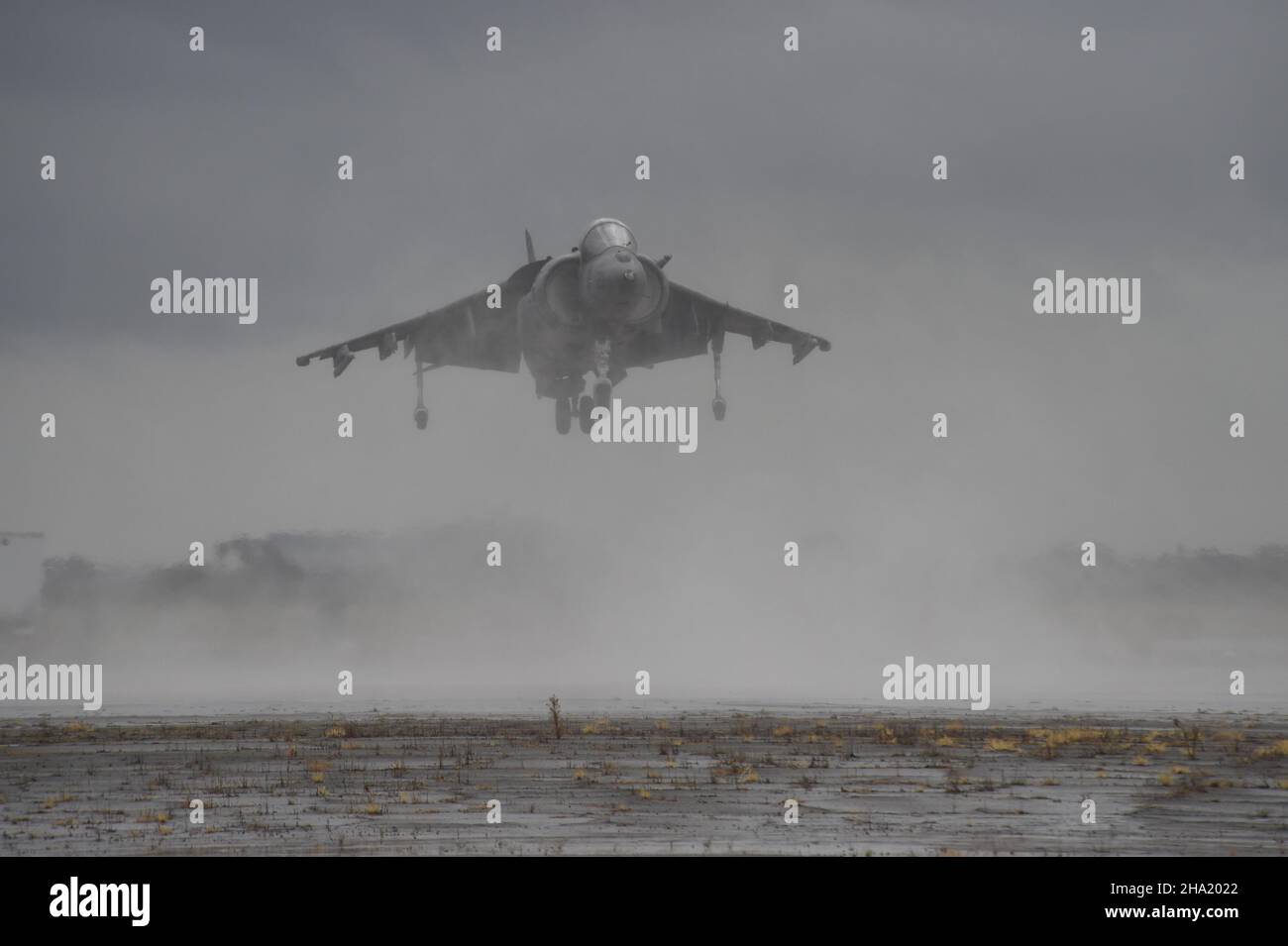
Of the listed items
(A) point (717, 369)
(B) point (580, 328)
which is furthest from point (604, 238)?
(A) point (717, 369)

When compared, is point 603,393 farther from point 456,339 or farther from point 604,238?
point 456,339

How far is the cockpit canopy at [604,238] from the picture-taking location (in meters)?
34.3

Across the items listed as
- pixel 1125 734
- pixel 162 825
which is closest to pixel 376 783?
pixel 162 825

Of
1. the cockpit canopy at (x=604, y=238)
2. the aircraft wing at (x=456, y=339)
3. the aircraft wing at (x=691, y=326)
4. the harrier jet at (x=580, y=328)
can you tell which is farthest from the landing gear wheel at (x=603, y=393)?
the aircraft wing at (x=456, y=339)

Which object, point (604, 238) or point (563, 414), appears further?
point (563, 414)

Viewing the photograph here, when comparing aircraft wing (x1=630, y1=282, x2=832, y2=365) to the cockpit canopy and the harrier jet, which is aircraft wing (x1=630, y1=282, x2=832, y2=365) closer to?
the harrier jet

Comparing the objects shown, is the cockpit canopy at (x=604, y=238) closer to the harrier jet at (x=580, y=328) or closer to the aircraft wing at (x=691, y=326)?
the harrier jet at (x=580, y=328)

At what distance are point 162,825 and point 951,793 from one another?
16.5 m

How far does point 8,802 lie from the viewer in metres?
28.4

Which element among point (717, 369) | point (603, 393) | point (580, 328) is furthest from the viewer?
point (717, 369)

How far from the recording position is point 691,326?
138 feet

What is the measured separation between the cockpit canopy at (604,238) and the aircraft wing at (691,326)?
577 cm

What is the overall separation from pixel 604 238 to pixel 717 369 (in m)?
7.47
